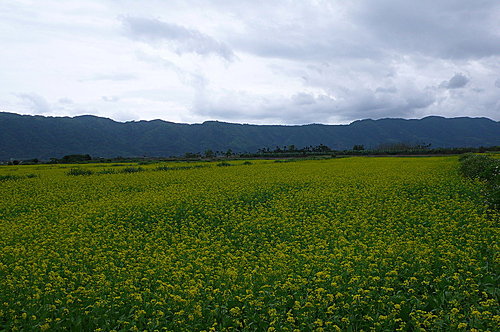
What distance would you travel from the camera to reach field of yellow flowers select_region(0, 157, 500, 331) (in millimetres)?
6387

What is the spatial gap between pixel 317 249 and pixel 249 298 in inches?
135

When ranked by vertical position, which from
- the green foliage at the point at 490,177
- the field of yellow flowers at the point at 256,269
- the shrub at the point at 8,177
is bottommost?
the field of yellow flowers at the point at 256,269

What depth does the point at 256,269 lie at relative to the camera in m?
8.32

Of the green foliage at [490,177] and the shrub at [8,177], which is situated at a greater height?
the green foliage at [490,177]

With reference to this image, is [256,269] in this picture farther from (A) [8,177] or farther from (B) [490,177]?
(A) [8,177]

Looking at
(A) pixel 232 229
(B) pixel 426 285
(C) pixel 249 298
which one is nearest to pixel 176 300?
(C) pixel 249 298

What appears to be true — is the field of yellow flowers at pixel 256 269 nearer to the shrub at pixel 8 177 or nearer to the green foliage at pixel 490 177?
the green foliage at pixel 490 177

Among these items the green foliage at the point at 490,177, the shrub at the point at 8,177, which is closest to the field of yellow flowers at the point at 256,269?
the green foliage at the point at 490,177

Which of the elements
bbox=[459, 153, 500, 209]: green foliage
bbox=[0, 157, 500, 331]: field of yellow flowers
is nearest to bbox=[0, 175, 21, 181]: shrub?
bbox=[0, 157, 500, 331]: field of yellow flowers

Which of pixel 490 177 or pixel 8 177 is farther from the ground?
pixel 490 177

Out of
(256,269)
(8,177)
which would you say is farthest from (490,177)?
(8,177)

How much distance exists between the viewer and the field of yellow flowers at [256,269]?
6.39m

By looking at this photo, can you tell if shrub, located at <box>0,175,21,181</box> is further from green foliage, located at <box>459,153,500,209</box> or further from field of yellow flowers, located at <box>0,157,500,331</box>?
green foliage, located at <box>459,153,500,209</box>

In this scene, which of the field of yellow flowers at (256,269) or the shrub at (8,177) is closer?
the field of yellow flowers at (256,269)
